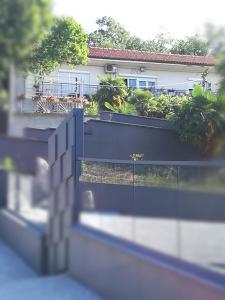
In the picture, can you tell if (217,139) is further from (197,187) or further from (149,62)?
(149,62)

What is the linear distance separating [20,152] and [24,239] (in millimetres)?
765

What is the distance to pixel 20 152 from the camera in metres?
2.38

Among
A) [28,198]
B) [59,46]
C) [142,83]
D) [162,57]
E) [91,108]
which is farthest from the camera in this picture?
[91,108]

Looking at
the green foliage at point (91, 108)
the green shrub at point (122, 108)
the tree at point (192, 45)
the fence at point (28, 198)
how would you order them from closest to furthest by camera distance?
the tree at point (192, 45) → the fence at point (28, 198) → the green foliage at point (91, 108) → the green shrub at point (122, 108)

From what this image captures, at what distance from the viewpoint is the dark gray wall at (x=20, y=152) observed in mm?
2297

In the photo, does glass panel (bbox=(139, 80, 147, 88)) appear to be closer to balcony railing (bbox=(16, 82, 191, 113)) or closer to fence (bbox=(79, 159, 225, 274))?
balcony railing (bbox=(16, 82, 191, 113))

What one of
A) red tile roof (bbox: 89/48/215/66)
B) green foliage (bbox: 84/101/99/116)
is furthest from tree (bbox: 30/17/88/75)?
green foliage (bbox: 84/101/99/116)

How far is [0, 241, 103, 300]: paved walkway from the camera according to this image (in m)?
3.01

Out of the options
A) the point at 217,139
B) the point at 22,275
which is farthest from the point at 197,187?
the point at 22,275

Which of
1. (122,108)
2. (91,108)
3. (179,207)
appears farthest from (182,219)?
(122,108)

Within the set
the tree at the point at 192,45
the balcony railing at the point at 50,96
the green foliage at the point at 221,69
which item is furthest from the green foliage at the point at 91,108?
the green foliage at the point at 221,69

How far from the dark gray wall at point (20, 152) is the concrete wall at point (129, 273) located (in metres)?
0.60

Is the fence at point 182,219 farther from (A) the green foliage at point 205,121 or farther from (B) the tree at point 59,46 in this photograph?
(B) the tree at point 59,46

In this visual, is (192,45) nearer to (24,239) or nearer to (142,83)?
(24,239)
